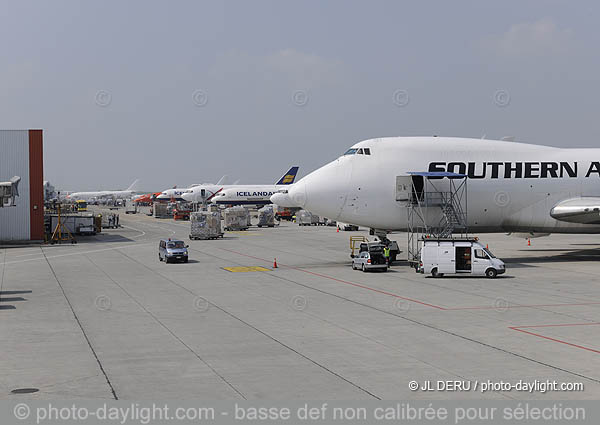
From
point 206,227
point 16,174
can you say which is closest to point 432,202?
point 206,227

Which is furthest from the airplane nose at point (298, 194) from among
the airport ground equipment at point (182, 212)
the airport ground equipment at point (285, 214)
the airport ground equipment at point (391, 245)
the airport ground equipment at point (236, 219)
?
the airport ground equipment at point (182, 212)

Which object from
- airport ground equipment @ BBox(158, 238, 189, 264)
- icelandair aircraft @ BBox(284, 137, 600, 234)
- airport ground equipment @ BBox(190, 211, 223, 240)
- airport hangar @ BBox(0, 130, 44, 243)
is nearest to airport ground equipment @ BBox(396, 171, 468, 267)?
icelandair aircraft @ BBox(284, 137, 600, 234)

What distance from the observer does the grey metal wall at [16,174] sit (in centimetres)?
7256

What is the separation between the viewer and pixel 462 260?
126ft

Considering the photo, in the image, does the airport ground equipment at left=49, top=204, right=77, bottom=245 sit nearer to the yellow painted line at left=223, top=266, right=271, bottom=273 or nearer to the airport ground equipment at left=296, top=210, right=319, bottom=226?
the yellow painted line at left=223, top=266, right=271, bottom=273

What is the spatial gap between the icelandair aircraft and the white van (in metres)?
6.78

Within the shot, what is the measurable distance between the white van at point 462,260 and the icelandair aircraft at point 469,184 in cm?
678

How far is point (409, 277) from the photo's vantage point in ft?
127

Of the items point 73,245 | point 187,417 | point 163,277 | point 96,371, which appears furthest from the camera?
point 73,245

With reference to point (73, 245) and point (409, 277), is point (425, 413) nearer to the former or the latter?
point (409, 277)

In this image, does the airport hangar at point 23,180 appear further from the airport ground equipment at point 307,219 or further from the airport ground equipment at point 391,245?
the airport ground equipment at point 307,219

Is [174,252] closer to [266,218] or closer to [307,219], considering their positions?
[266,218]

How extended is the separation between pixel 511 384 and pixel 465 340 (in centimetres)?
535

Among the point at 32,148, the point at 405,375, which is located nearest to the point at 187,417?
the point at 405,375
